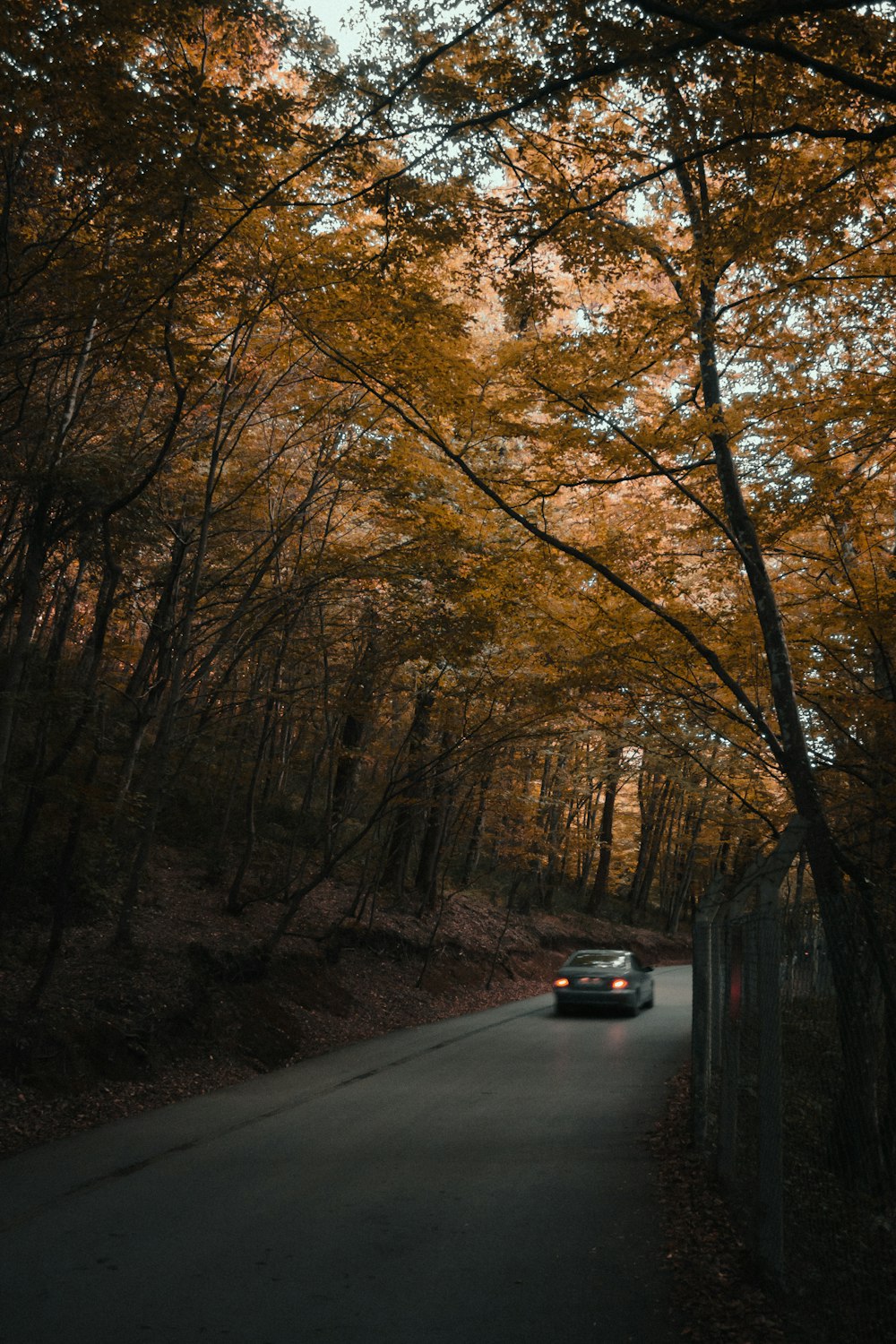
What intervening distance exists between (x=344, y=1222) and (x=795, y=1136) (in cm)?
300

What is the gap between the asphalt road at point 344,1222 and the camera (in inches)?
176

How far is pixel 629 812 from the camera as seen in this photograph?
42.2 m

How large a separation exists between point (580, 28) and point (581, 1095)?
996 cm

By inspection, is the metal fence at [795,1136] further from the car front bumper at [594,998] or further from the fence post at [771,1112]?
the car front bumper at [594,998]

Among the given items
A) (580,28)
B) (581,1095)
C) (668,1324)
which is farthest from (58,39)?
(581,1095)

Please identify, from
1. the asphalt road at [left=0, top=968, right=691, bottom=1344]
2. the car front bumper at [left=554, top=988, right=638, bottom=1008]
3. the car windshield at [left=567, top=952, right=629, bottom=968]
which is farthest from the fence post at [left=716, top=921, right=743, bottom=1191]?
the car windshield at [left=567, top=952, right=629, bottom=968]

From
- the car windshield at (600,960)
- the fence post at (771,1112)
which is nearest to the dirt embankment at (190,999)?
the car windshield at (600,960)

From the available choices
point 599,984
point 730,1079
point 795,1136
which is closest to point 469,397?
point 730,1079

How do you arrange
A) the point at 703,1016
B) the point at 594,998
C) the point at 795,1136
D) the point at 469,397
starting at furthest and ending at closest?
the point at 594,998, the point at 469,397, the point at 703,1016, the point at 795,1136

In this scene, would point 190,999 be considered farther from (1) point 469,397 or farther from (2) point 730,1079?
(1) point 469,397

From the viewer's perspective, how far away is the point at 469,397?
1038 cm

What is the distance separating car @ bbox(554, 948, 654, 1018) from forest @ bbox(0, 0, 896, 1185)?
4.03 meters

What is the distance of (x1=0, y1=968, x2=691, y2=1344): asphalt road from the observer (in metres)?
4.47

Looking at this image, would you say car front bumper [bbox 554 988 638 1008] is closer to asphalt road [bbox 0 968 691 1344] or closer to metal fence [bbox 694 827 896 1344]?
asphalt road [bbox 0 968 691 1344]
